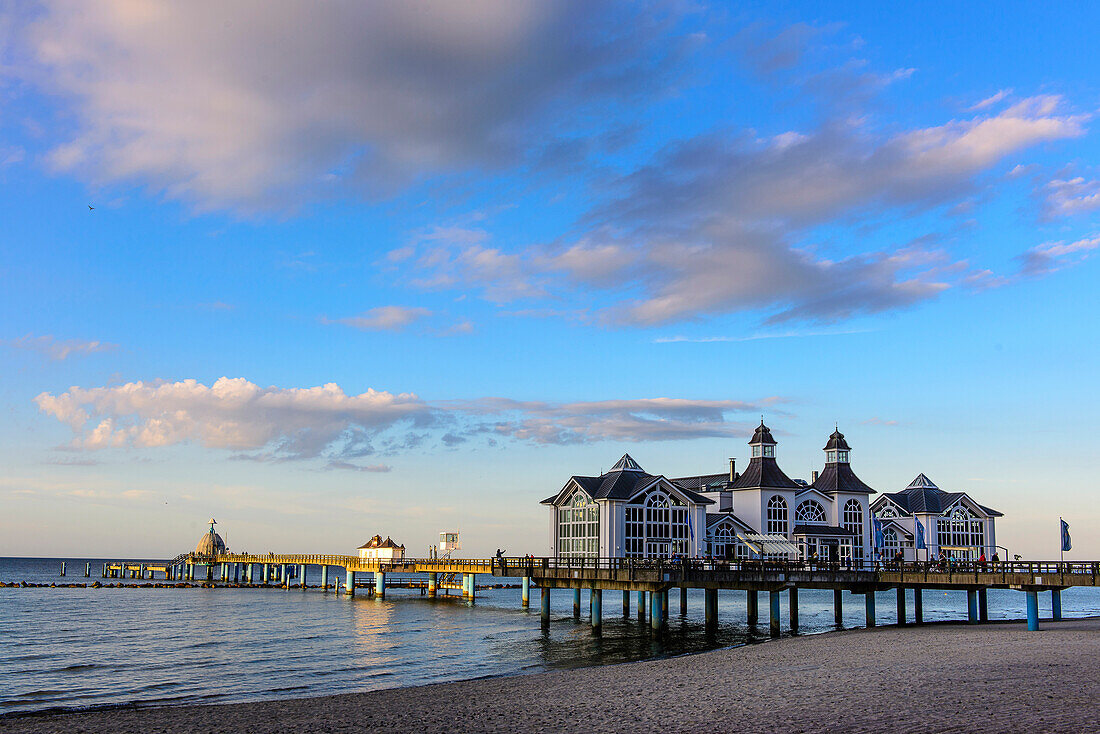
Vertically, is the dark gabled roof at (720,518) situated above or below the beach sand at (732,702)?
above

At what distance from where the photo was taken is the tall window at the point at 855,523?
6938 cm

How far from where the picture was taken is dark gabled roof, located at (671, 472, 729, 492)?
72000 millimetres

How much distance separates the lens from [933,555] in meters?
73.9

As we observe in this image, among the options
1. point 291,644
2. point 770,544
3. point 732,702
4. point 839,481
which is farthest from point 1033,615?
point 291,644

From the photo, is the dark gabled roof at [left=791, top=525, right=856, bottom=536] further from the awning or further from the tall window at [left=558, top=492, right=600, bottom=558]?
the tall window at [left=558, top=492, right=600, bottom=558]

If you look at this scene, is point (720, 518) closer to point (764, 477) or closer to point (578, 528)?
point (764, 477)

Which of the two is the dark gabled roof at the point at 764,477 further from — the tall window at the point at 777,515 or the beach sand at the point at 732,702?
the beach sand at the point at 732,702

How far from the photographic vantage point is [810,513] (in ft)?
227

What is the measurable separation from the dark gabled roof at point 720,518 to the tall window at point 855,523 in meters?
8.80

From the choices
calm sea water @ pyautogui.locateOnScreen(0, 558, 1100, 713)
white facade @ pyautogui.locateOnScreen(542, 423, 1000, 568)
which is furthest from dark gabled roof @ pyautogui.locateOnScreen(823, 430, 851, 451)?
calm sea water @ pyautogui.locateOnScreen(0, 558, 1100, 713)

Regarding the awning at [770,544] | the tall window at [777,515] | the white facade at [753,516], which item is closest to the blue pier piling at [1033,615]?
the white facade at [753,516]

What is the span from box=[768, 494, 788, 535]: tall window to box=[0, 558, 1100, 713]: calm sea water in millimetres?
6288

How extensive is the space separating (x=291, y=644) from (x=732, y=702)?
29.0 metres

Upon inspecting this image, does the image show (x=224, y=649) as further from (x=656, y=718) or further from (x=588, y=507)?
(x=656, y=718)
